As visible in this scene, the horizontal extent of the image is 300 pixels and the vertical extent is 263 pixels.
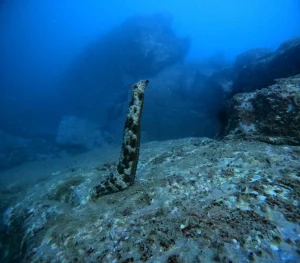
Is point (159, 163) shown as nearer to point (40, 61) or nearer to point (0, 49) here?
point (40, 61)

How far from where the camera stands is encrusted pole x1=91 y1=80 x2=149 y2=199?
13.0 ft

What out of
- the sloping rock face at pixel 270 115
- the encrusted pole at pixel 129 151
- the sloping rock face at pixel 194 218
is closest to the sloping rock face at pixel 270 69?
the sloping rock face at pixel 270 115

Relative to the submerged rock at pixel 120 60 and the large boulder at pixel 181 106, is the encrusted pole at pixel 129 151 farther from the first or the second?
the submerged rock at pixel 120 60

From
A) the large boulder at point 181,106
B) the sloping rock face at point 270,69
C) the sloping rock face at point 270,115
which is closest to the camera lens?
the sloping rock face at point 270,115

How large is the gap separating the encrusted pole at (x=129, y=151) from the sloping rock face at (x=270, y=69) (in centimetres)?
771

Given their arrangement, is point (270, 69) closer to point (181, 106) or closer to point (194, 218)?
point (181, 106)

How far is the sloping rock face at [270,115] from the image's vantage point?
14.7ft

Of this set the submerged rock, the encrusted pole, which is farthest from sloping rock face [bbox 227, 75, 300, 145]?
the submerged rock

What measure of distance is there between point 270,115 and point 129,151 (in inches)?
141

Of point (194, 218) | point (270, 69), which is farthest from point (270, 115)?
point (270, 69)

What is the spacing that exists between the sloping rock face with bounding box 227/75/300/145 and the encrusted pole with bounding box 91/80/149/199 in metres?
2.83

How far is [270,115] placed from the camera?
485cm

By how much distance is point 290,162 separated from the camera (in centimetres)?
330

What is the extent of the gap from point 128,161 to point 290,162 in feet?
9.43
